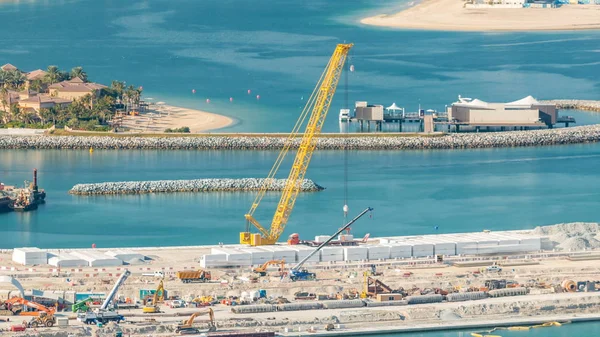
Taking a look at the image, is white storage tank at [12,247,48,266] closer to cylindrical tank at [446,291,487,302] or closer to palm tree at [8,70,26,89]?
cylindrical tank at [446,291,487,302]

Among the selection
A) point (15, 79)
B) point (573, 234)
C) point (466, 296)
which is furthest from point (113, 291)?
point (15, 79)

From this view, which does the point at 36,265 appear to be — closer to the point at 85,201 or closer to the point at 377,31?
the point at 85,201

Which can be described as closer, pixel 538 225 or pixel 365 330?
pixel 365 330

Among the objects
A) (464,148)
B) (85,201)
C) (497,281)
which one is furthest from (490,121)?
(497,281)

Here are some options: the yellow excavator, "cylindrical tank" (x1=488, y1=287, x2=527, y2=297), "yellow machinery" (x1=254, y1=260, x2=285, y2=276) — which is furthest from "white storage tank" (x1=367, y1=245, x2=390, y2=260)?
the yellow excavator

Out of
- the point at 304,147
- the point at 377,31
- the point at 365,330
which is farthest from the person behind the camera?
the point at 377,31

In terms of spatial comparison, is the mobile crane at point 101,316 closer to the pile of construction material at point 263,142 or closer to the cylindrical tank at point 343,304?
the cylindrical tank at point 343,304

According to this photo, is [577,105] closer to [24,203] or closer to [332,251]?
[24,203]

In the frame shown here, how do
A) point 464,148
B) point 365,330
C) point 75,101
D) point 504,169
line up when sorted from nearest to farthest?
point 365,330 < point 504,169 < point 464,148 < point 75,101
